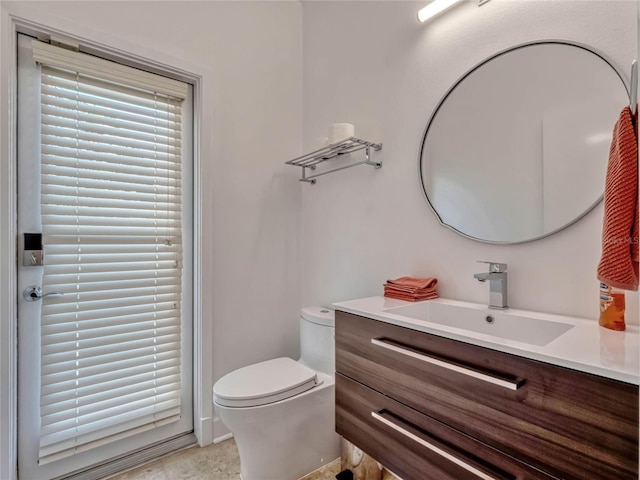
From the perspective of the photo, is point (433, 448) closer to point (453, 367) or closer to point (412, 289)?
point (453, 367)

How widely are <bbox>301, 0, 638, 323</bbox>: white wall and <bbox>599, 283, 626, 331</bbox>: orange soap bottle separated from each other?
3.4 inches

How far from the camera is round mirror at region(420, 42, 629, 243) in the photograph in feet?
3.38

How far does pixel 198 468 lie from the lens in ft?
5.31

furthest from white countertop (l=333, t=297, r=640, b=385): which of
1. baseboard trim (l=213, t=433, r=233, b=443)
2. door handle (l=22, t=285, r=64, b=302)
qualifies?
door handle (l=22, t=285, r=64, b=302)

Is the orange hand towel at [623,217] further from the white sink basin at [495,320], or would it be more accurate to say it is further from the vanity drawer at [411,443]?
the vanity drawer at [411,443]

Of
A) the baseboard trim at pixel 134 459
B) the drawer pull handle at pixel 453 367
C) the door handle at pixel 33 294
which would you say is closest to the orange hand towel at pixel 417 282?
the drawer pull handle at pixel 453 367

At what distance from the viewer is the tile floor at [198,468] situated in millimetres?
1550

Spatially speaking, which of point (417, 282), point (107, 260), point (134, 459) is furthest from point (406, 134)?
point (134, 459)

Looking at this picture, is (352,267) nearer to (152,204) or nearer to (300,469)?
(300,469)

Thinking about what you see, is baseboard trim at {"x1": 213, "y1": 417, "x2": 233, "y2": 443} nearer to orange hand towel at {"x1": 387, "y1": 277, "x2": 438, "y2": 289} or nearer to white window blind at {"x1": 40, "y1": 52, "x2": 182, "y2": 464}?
white window blind at {"x1": 40, "y1": 52, "x2": 182, "y2": 464}

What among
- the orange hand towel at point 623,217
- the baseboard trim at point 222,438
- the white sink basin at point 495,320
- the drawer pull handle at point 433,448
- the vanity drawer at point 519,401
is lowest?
the baseboard trim at point 222,438

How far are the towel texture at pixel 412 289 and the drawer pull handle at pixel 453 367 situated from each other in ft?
1.02

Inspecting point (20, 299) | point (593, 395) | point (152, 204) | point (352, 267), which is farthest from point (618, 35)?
point (20, 299)

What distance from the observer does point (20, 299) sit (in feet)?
4.74
